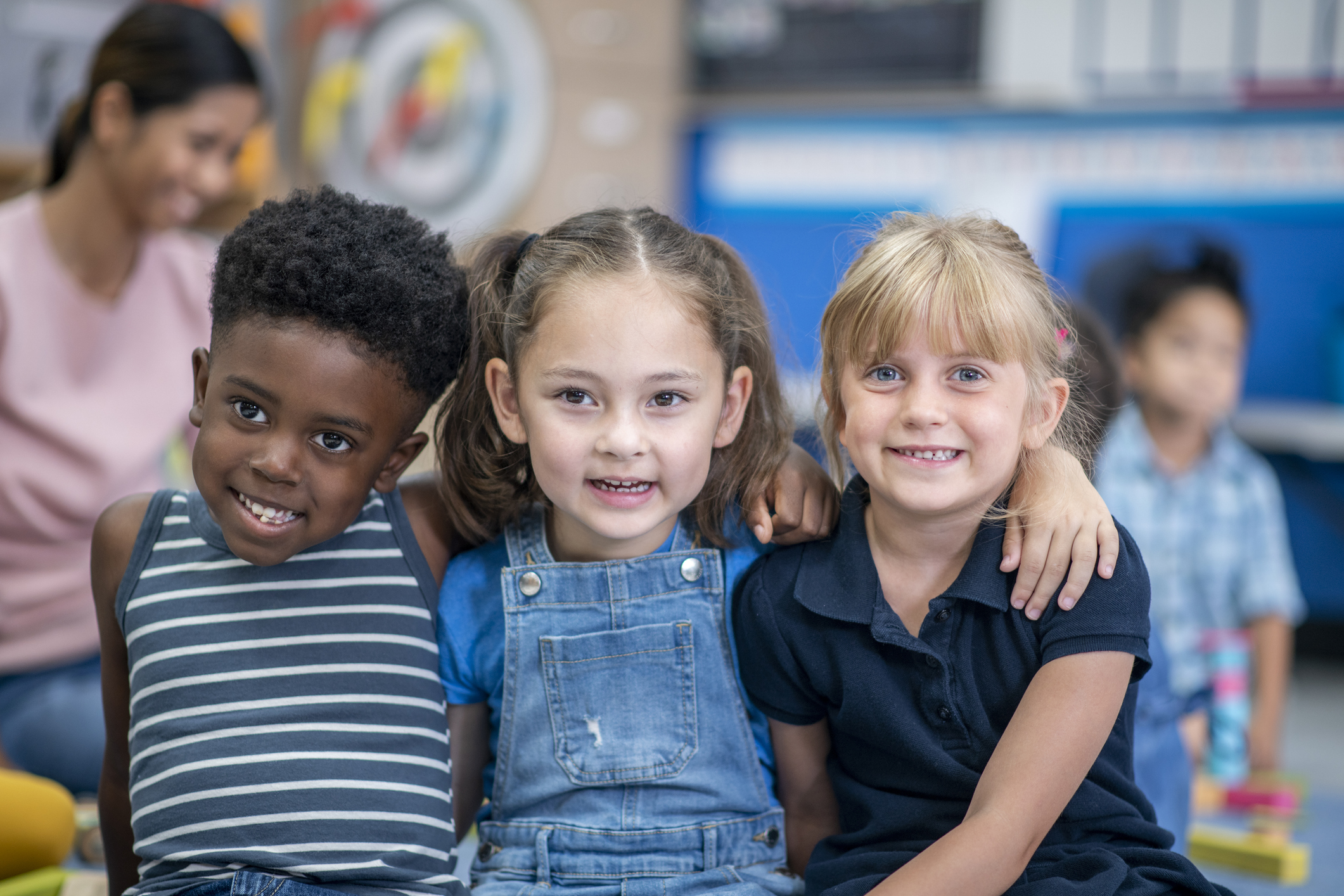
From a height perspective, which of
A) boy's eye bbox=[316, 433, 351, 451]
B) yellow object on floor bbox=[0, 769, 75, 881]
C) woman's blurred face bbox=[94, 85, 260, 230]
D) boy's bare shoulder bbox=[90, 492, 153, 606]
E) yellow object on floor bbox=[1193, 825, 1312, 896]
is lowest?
yellow object on floor bbox=[1193, 825, 1312, 896]

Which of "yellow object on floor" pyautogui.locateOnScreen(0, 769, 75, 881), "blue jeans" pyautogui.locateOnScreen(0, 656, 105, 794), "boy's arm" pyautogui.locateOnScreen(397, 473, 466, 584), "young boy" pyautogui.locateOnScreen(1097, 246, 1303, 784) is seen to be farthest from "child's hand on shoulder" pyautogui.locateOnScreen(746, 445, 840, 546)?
"young boy" pyautogui.locateOnScreen(1097, 246, 1303, 784)

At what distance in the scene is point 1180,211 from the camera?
2861 millimetres

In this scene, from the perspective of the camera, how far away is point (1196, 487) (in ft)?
6.25

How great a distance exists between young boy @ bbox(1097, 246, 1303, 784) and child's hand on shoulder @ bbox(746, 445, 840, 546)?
1.05 metres

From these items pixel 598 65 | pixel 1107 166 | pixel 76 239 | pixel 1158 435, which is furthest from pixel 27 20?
pixel 1107 166

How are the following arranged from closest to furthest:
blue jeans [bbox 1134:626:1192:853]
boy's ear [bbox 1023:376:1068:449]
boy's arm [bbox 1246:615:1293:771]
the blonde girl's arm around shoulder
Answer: the blonde girl's arm around shoulder < boy's ear [bbox 1023:376:1068:449] < blue jeans [bbox 1134:626:1192:853] < boy's arm [bbox 1246:615:1293:771]

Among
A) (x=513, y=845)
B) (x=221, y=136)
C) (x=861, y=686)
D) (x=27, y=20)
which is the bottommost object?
(x=513, y=845)

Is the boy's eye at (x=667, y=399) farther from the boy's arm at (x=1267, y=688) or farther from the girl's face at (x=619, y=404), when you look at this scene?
the boy's arm at (x=1267, y=688)

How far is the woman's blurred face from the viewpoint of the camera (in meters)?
1.46

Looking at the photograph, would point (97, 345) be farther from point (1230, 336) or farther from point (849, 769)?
point (1230, 336)

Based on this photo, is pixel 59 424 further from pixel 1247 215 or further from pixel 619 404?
pixel 1247 215

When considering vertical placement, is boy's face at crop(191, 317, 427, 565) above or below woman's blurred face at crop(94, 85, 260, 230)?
below

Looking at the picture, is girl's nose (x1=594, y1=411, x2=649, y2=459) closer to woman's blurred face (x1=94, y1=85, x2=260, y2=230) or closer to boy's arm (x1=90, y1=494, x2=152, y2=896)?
boy's arm (x1=90, y1=494, x2=152, y2=896)

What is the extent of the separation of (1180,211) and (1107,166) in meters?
0.21
